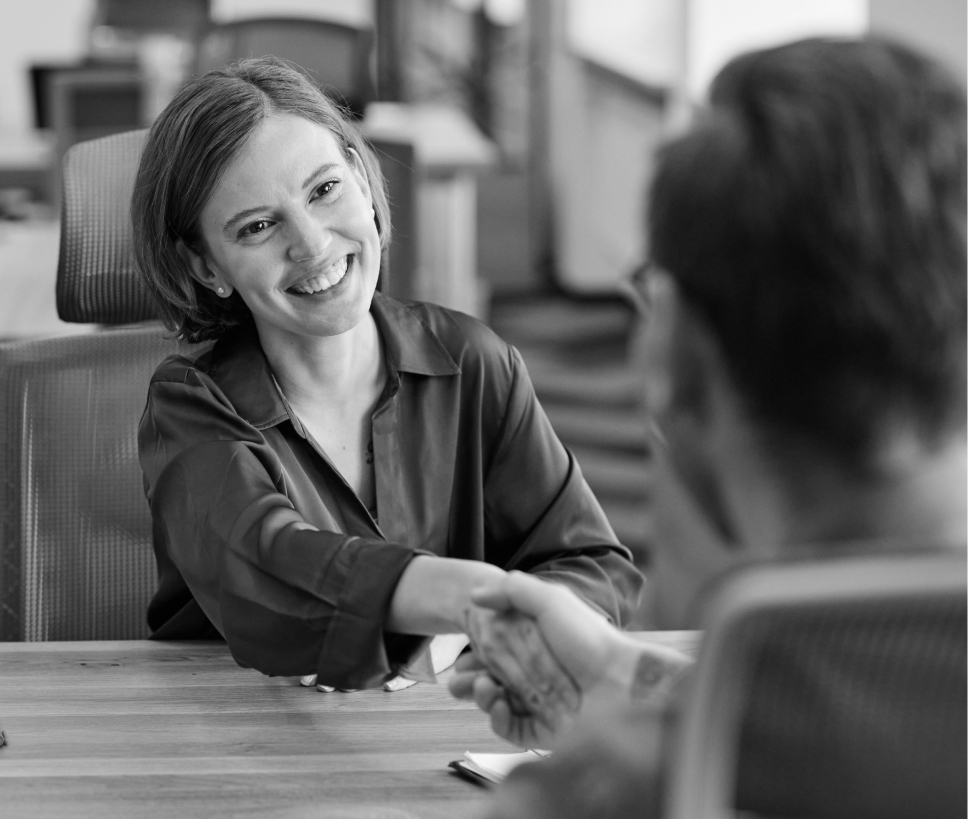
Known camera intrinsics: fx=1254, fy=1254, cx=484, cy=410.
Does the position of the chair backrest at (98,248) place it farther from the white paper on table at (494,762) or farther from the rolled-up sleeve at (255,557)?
the white paper on table at (494,762)

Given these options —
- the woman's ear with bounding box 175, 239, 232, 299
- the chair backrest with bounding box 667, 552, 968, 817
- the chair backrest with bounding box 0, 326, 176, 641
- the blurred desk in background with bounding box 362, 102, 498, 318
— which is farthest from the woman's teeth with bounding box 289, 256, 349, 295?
the blurred desk in background with bounding box 362, 102, 498, 318

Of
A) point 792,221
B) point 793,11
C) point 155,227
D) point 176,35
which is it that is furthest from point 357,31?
point 792,221

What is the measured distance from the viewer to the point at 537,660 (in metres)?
1.02

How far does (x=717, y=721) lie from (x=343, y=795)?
1.87ft

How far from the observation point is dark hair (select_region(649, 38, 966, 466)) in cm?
61

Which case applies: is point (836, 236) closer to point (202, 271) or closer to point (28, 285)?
point (202, 271)

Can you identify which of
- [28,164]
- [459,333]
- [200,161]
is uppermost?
[200,161]

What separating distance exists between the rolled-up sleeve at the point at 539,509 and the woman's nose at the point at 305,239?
0.31 m

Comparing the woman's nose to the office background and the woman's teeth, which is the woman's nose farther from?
the office background

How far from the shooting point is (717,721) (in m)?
0.51

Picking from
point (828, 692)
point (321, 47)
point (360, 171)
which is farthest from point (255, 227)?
point (321, 47)

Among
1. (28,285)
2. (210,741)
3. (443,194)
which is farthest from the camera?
(443,194)

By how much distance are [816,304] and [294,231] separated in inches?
34.8

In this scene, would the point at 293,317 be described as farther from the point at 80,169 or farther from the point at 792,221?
the point at 792,221
